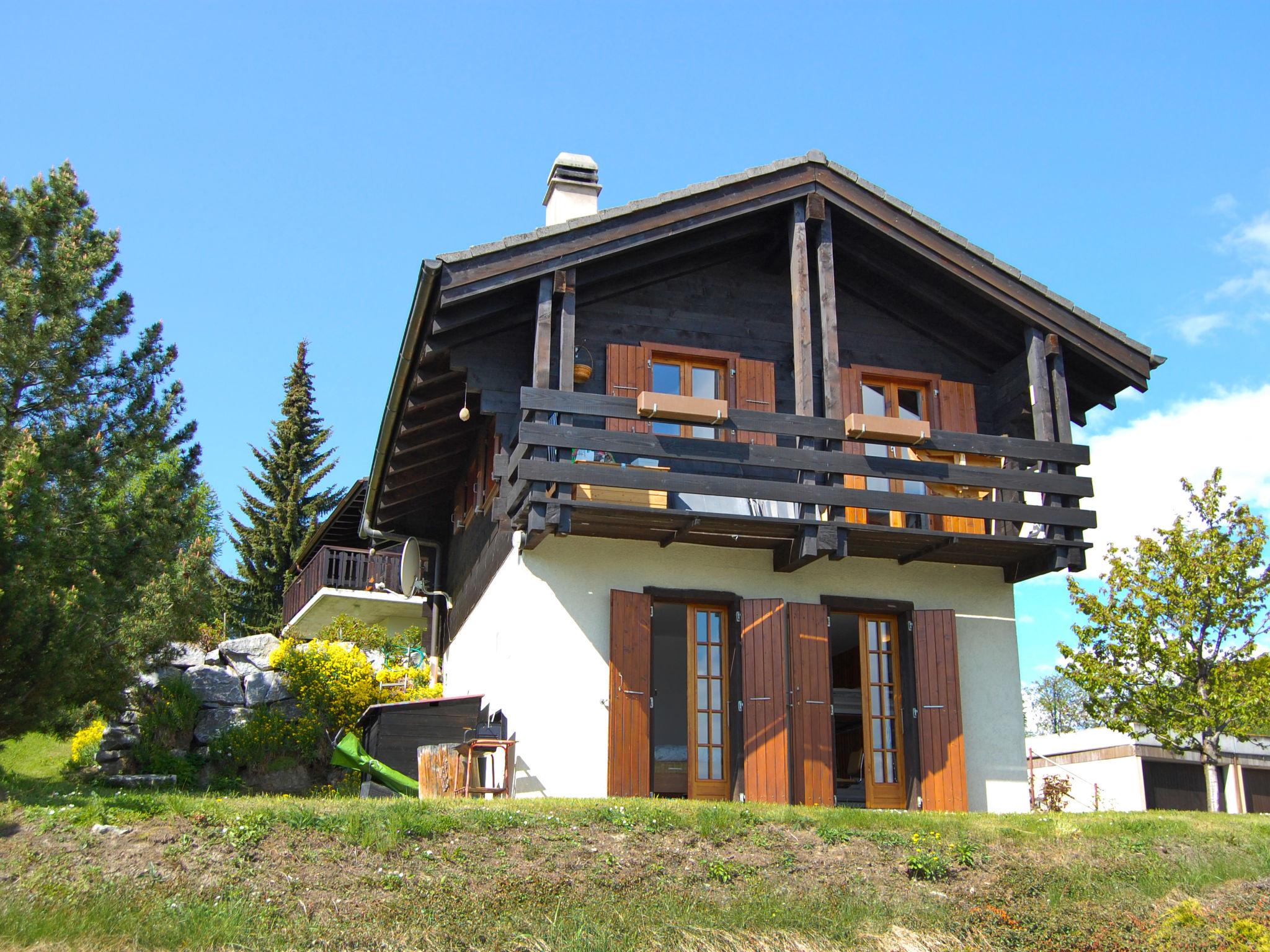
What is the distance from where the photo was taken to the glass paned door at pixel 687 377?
13930 mm

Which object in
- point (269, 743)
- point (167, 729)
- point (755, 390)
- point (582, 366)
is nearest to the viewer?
point (582, 366)

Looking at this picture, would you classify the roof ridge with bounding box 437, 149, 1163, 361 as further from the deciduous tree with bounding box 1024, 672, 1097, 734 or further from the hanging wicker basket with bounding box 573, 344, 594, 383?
the deciduous tree with bounding box 1024, 672, 1097, 734

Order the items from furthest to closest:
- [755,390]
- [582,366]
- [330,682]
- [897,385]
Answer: [330,682], [897,385], [755,390], [582,366]

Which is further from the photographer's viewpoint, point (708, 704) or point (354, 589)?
point (354, 589)

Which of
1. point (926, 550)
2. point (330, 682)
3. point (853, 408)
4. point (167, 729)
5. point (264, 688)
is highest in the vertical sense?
point (853, 408)

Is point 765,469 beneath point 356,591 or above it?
above

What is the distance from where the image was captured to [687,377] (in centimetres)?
1398

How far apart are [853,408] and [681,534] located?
3.12 m

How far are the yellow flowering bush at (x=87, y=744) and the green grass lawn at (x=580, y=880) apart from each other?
10.2m

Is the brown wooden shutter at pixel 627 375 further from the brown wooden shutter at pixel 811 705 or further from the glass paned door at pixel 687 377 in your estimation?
the brown wooden shutter at pixel 811 705

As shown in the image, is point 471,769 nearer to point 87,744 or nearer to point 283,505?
point 87,744

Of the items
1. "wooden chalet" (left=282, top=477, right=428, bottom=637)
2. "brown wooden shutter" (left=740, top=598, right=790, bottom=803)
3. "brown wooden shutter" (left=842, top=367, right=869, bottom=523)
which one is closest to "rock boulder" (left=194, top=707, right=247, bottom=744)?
"wooden chalet" (left=282, top=477, right=428, bottom=637)

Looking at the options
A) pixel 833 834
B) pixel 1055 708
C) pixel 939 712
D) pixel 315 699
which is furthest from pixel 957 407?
pixel 1055 708

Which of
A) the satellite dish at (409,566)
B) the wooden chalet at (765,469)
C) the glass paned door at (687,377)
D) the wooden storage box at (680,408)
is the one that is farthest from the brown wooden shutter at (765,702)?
the satellite dish at (409,566)
